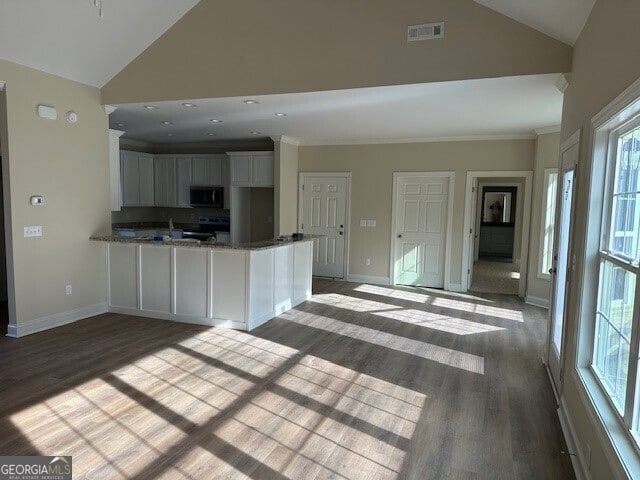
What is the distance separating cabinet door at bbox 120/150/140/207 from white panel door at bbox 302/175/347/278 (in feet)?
10.8

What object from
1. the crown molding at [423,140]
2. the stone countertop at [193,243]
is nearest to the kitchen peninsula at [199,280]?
the stone countertop at [193,243]

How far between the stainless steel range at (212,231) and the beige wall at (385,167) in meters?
1.88

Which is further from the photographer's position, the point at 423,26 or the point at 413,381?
the point at 423,26

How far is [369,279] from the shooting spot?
7742 millimetres

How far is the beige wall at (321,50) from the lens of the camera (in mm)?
3658

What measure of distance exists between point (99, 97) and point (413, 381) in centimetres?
486

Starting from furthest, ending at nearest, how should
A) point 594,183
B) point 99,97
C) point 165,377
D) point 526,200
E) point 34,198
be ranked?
1. point 526,200
2. point 99,97
3. point 34,198
4. point 165,377
5. point 594,183

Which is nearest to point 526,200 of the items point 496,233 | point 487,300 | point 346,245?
point 487,300

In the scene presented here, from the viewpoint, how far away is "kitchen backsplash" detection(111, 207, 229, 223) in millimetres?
8508

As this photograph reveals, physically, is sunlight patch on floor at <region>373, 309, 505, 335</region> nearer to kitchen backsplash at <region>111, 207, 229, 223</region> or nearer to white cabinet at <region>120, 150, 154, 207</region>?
kitchen backsplash at <region>111, 207, 229, 223</region>

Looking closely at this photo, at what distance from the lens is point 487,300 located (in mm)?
6605

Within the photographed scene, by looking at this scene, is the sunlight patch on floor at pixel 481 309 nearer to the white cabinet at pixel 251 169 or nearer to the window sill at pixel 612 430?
the window sill at pixel 612 430

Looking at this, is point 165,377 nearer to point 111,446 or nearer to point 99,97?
point 111,446

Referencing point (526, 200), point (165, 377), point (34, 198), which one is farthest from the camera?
point (526, 200)
